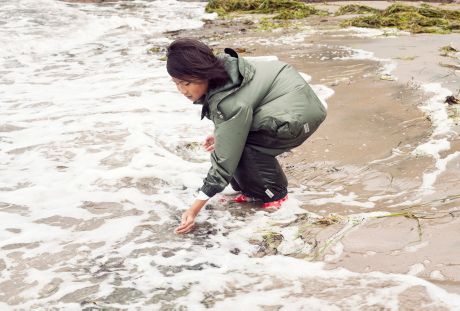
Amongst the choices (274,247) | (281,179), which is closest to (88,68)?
(281,179)

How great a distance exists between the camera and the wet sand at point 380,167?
2.65 m

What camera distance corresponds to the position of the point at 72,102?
670cm

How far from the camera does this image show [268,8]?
48.0ft

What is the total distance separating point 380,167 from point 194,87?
180cm

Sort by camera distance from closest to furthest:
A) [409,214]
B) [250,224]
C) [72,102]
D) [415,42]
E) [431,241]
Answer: [431,241] → [409,214] → [250,224] → [72,102] → [415,42]

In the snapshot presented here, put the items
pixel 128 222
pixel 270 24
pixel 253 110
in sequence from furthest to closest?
pixel 270 24, pixel 128 222, pixel 253 110

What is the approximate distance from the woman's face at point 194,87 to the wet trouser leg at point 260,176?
49 cm

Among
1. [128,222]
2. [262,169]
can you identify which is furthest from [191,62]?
[128,222]

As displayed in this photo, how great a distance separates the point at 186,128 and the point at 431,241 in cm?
336

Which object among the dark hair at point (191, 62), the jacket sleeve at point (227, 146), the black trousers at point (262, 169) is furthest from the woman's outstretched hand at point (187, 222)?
the dark hair at point (191, 62)

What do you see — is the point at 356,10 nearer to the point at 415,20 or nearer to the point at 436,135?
the point at 415,20

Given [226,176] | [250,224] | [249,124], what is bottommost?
[250,224]

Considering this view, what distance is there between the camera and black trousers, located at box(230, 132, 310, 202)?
3443mm

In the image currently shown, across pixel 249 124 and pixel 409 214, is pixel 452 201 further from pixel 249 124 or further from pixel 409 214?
pixel 249 124
